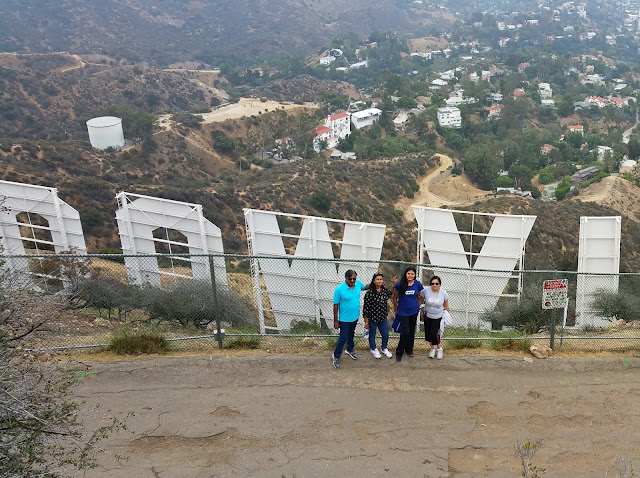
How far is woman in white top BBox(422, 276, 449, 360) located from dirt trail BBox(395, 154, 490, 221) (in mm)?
34561

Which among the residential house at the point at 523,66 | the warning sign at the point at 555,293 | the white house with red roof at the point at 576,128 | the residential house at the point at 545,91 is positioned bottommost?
the white house with red roof at the point at 576,128

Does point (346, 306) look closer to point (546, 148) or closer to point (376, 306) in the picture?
point (376, 306)

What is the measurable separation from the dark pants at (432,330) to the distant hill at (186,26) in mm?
107520

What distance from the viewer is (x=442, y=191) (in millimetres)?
47594

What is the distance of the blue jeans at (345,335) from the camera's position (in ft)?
23.4

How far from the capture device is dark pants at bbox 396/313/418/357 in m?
7.20

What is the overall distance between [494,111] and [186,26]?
8048 cm

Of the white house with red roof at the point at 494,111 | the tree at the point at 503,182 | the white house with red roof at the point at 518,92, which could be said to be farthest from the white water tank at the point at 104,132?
the white house with red roof at the point at 518,92

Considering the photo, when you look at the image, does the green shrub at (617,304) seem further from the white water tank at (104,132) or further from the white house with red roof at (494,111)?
the white house with red roof at (494,111)

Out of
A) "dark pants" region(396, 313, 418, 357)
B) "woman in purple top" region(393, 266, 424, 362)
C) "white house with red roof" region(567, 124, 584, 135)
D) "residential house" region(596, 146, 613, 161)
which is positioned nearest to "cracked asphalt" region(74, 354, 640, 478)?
"dark pants" region(396, 313, 418, 357)

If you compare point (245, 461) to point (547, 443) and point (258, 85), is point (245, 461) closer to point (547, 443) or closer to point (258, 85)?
point (547, 443)

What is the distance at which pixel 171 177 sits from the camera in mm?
42281

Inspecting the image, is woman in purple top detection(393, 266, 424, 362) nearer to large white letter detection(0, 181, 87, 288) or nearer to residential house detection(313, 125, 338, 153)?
large white letter detection(0, 181, 87, 288)

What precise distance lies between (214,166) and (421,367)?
160ft
